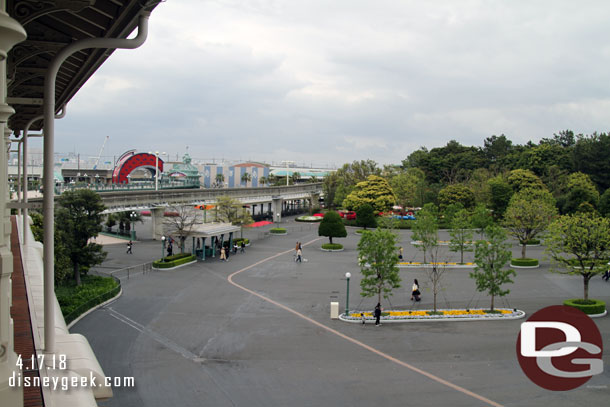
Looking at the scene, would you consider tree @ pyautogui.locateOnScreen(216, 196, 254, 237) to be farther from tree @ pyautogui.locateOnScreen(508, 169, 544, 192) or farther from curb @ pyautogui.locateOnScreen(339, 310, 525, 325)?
tree @ pyautogui.locateOnScreen(508, 169, 544, 192)

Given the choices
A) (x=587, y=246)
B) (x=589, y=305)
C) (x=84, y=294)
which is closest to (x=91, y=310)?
(x=84, y=294)

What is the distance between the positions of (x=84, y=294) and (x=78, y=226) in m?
5.10

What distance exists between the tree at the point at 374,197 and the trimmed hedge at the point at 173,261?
2670 centimetres

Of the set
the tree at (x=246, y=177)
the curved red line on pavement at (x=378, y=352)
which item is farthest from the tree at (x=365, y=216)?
the tree at (x=246, y=177)

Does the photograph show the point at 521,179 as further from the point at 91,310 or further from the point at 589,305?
the point at 91,310

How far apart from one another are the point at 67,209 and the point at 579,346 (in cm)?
2492

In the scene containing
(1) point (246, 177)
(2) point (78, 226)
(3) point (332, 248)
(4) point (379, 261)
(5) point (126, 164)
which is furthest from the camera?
(1) point (246, 177)

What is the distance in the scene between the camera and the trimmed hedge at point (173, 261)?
30172mm

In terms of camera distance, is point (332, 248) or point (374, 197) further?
point (374, 197)

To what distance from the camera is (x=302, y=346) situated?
17000 millimetres

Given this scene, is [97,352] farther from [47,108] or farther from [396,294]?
[396,294]

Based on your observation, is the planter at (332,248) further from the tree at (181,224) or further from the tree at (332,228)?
the tree at (181,224)

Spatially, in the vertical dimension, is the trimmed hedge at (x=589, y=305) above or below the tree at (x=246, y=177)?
below

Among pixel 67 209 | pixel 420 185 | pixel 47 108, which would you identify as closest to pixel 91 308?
pixel 67 209
